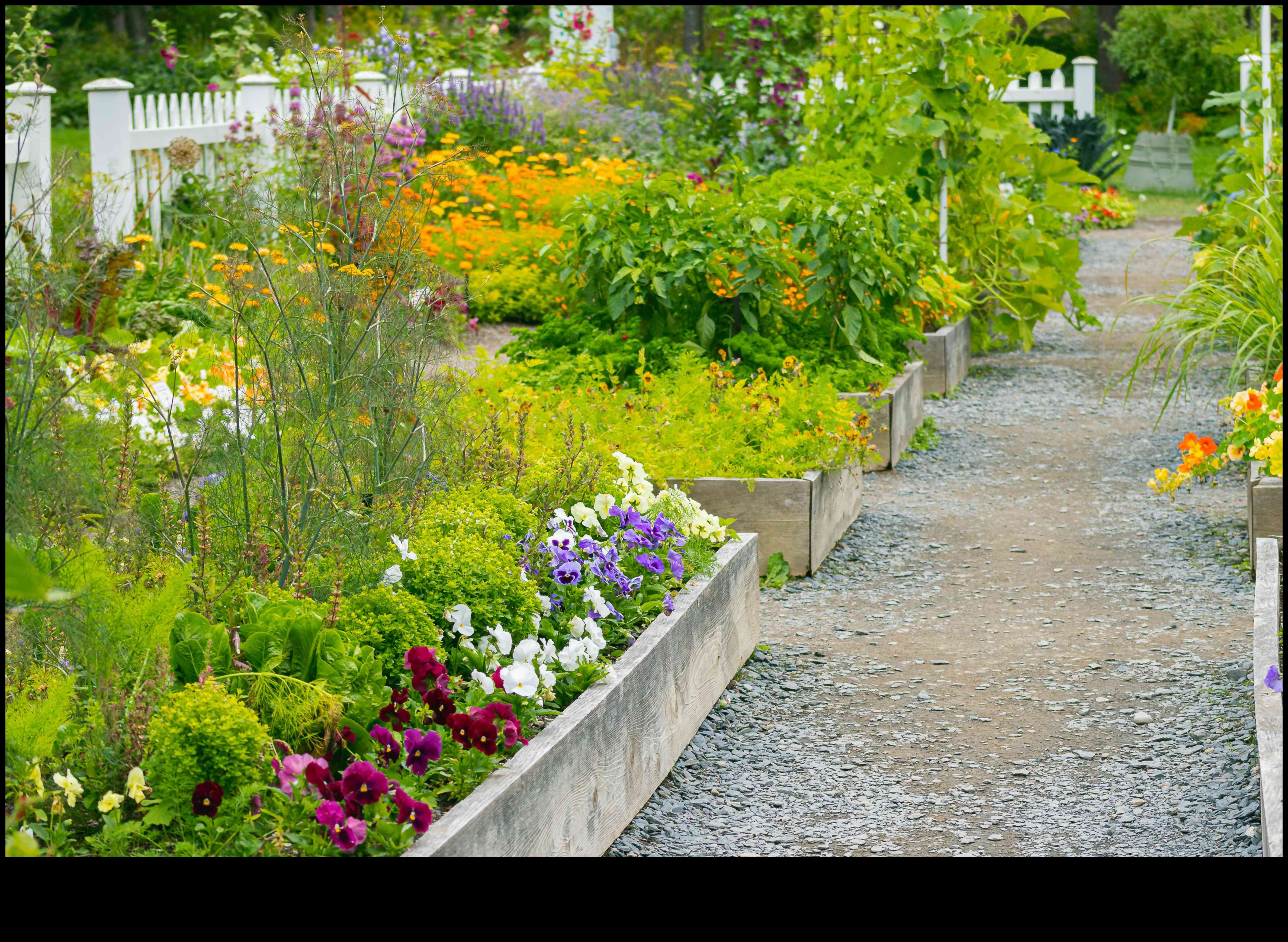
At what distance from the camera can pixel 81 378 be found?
2.91 meters

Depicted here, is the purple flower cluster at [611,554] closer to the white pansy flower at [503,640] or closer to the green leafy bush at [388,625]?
the white pansy flower at [503,640]

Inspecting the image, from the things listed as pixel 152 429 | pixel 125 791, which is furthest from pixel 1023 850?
pixel 152 429

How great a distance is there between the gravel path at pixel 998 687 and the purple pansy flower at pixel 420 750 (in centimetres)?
68

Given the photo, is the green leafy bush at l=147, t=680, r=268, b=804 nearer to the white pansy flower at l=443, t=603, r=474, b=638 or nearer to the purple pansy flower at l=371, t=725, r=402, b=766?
the purple pansy flower at l=371, t=725, r=402, b=766

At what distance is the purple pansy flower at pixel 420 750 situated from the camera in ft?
7.67

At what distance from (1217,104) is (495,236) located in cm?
432

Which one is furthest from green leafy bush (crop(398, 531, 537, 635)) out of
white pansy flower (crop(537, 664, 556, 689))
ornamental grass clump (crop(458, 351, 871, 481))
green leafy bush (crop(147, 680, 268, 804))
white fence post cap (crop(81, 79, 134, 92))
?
white fence post cap (crop(81, 79, 134, 92))

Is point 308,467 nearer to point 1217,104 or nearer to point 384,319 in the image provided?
point 384,319

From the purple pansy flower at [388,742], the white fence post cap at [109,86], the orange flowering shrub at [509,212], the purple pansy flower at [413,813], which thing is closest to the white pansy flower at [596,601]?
the purple pansy flower at [388,742]

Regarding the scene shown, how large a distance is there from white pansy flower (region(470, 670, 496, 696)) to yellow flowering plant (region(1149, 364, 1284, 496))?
2865 mm

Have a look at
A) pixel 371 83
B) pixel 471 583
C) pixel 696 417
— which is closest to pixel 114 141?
pixel 371 83

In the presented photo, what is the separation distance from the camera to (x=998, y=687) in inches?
150

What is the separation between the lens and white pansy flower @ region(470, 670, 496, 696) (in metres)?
2.71

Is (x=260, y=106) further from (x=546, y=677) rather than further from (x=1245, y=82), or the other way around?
(x=546, y=677)
